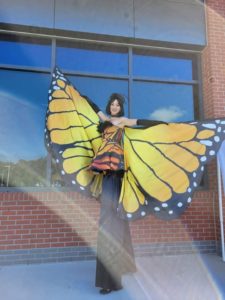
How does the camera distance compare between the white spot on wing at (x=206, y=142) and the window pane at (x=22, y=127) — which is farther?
the window pane at (x=22, y=127)

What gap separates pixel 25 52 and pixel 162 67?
231 centimetres

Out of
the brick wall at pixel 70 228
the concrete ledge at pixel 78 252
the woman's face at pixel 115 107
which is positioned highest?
the woman's face at pixel 115 107

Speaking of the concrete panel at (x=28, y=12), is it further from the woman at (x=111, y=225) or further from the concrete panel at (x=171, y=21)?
the woman at (x=111, y=225)

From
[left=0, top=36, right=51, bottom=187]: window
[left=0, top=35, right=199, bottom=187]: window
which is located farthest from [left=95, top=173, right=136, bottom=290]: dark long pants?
[left=0, top=36, right=51, bottom=187]: window

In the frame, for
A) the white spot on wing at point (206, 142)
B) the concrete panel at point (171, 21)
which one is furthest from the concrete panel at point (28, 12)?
the white spot on wing at point (206, 142)

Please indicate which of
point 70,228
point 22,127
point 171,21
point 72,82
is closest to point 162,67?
point 171,21

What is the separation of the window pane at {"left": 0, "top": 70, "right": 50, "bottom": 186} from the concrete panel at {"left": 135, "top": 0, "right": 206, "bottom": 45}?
1851 mm

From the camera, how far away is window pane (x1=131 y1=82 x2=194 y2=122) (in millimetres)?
4836

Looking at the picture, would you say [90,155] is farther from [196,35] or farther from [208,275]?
[196,35]

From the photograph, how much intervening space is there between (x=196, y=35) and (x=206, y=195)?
8.99 ft

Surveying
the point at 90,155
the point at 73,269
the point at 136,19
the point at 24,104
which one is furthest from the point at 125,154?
the point at 136,19

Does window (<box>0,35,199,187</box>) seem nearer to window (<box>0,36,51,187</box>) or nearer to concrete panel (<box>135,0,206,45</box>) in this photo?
window (<box>0,36,51,187</box>)

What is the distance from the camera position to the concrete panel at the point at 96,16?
14.7 ft

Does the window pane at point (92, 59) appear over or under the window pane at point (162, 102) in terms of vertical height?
over
